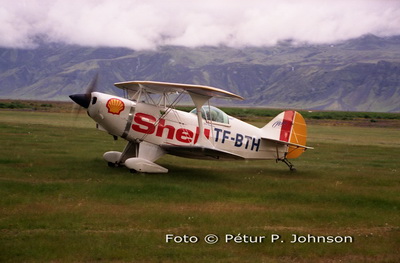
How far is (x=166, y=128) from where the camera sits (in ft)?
50.1

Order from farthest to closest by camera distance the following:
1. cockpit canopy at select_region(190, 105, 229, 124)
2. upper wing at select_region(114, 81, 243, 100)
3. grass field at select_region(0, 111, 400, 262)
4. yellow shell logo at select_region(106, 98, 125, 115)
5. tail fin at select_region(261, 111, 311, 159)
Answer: tail fin at select_region(261, 111, 311, 159), cockpit canopy at select_region(190, 105, 229, 124), yellow shell logo at select_region(106, 98, 125, 115), upper wing at select_region(114, 81, 243, 100), grass field at select_region(0, 111, 400, 262)

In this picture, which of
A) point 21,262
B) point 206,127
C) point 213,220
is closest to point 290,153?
point 206,127

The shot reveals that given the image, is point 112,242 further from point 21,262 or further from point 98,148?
point 98,148

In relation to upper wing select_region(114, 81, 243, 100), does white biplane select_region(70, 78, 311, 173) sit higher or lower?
lower

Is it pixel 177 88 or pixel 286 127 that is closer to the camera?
pixel 177 88

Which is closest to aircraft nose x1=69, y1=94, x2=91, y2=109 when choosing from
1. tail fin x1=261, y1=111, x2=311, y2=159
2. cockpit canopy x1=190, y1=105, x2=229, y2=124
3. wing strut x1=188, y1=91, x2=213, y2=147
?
wing strut x1=188, y1=91, x2=213, y2=147

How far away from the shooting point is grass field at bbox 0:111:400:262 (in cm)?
779

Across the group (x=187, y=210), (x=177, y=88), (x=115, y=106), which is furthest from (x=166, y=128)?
(x=187, y=210)

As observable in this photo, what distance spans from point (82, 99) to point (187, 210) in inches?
233

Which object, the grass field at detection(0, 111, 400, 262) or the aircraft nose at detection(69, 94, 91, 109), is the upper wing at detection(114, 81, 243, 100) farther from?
the grass field at detection(0, 111, 400, 262)

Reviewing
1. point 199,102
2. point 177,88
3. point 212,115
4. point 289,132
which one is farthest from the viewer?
point 289,132

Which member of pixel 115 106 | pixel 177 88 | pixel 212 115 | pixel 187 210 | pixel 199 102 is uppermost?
pixel 177 88

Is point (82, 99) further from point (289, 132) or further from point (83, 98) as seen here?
point (289, 132)

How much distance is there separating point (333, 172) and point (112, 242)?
10.9 m
